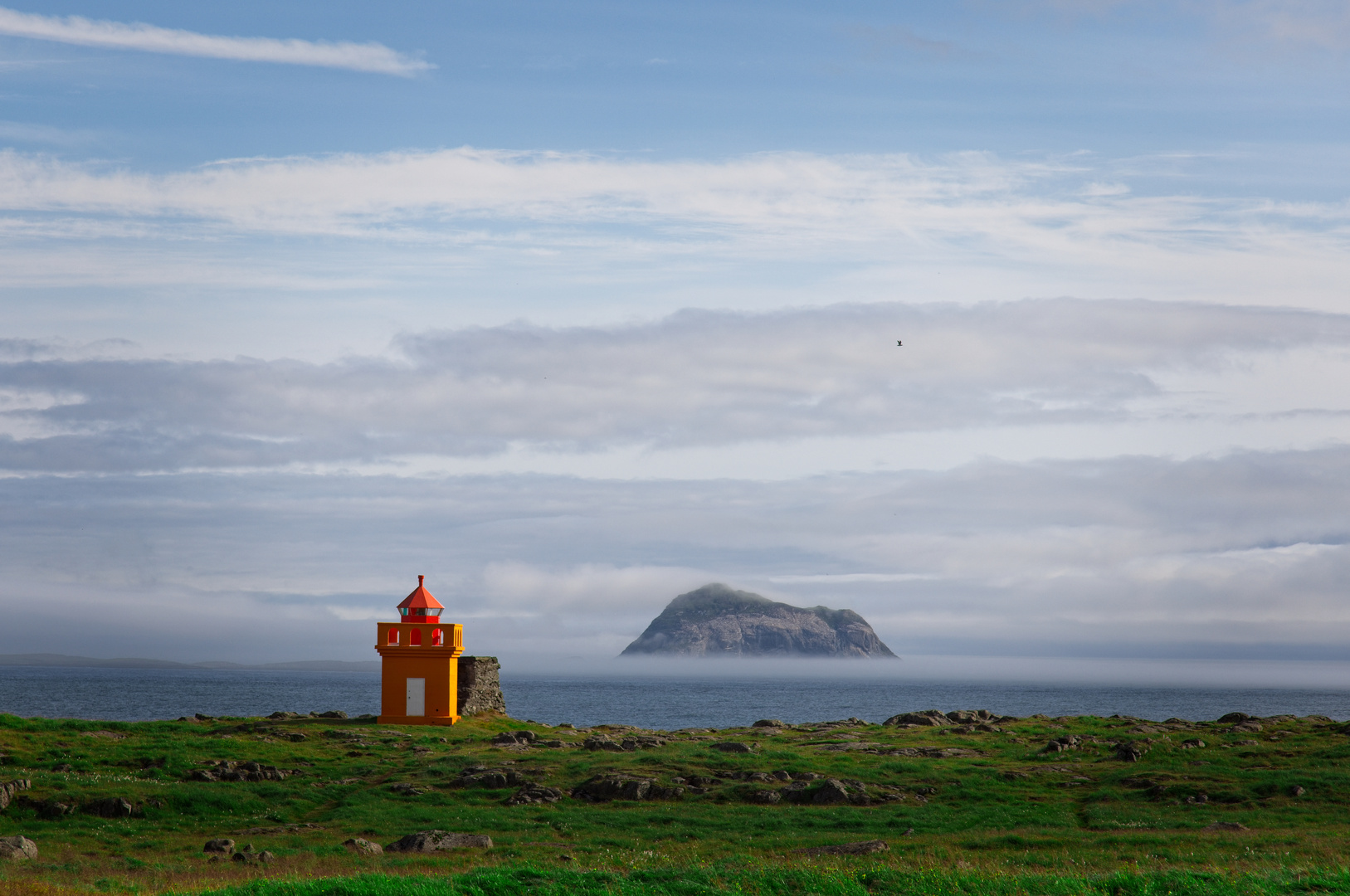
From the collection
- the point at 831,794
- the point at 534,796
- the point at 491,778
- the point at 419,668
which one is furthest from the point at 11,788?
the point at 831,794

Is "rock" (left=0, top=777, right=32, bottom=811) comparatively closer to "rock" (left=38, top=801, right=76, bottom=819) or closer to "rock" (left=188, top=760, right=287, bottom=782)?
"rock" (left=38, top=801, right=76, bottom=819)

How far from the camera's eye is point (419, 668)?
6562 centimetres

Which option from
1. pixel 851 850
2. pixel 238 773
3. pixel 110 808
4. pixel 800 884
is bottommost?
pixel 110 808

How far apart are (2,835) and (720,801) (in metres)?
25.7

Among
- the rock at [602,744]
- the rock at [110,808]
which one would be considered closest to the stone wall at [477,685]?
the rock at [602,744]

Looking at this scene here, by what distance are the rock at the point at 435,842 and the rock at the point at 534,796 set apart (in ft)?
22.4

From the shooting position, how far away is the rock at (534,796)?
41812 millimetres

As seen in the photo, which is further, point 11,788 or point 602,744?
point 602,744

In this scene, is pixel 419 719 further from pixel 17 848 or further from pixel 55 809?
pixel 17 848

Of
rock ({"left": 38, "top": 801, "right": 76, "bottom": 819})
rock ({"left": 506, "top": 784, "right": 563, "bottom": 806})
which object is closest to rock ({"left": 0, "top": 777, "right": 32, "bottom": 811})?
rock ({"left": 38, "top": 801, "right": 76, "bottom": 819})

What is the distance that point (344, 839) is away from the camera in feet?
116

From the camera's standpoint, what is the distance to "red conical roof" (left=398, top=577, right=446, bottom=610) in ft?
218

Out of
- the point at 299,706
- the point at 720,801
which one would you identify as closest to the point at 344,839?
the point at 720,801

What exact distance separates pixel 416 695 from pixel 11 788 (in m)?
28.3
